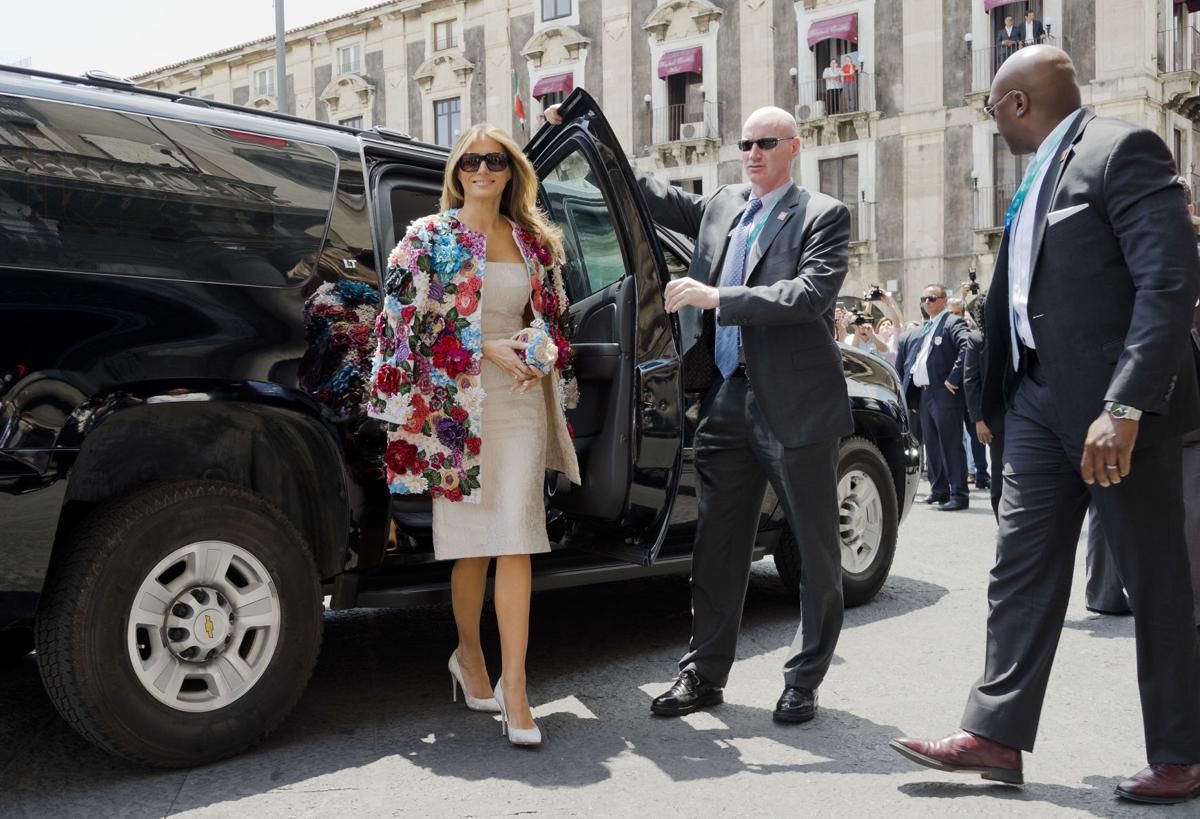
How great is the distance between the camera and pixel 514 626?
3.92m

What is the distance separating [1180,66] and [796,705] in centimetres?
2709

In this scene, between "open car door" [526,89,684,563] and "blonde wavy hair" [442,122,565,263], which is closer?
"blonde wavy hair" [442,122,565,263]

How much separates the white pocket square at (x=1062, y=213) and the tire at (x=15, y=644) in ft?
12.0

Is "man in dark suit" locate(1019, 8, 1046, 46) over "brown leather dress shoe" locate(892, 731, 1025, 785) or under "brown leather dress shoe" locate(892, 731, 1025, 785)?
over

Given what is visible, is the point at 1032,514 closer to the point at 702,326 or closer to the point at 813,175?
the point at 702,326

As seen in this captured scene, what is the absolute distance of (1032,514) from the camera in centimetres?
338

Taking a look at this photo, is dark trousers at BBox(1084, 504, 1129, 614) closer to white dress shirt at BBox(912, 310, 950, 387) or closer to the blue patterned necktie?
the blue patterned necktie

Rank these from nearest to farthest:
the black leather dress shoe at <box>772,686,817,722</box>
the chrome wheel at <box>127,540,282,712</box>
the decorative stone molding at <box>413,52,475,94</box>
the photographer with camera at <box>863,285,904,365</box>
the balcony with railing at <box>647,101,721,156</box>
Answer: the chrome wheel at <box>127,540,282,712</box>
the black leather dress shoe at <box>772,686,817,722</box>
the photographer with camera at <box>863,285,904,365</box>
the balcony with railing at <box>647,101,721,156</box>
the decorative stone molding at <box>413,52,475,94</box>

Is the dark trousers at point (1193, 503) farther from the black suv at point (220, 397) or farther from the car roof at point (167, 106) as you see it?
the car roof at point (167, 106)

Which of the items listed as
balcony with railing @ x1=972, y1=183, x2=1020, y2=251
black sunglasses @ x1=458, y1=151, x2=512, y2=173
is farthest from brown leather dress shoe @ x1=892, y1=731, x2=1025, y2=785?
balcony with railing @ x1=972, y1=183, x2=1020, y2=251

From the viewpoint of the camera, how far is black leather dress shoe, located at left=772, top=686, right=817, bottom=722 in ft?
13.3

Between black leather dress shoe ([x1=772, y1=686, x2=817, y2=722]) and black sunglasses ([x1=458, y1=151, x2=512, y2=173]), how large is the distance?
6.33 ft

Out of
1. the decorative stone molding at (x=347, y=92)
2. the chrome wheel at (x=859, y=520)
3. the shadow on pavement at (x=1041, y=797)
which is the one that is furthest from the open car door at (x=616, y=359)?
the decorative stone molding at (x=347, y=92)

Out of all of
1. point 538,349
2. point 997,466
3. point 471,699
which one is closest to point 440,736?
point 471,699
